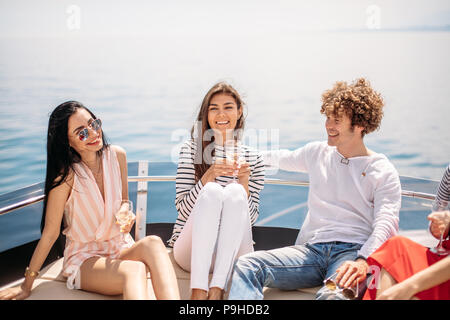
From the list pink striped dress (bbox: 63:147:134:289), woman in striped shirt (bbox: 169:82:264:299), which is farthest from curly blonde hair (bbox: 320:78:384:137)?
pink striped dress (bbox: 63:147:134:289)

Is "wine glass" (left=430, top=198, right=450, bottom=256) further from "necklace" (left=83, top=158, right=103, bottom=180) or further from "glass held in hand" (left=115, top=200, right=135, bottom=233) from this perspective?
"necklace" (left=83, top=158, right=103, bottom=180)

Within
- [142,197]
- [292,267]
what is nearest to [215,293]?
[292,267]

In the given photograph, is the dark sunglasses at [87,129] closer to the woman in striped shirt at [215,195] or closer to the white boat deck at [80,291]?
the woman in striped shirt at [215,195]

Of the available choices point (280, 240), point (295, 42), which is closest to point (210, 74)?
point (295, 42)

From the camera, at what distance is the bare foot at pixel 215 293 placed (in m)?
1.74

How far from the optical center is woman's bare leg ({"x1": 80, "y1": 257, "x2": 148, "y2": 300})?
1.70 metres

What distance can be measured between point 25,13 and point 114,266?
1097 centimetres

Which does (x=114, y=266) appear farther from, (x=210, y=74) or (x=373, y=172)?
(x=210, y=74)

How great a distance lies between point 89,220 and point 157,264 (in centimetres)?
41

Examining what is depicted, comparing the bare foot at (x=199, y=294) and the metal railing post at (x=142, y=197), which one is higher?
the metal railing post at (x=142, y=197)

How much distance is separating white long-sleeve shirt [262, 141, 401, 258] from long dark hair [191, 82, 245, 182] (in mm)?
513

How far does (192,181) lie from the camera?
7.30 ft

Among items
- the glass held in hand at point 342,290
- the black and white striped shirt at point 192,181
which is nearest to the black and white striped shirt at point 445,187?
the glass held in hand at point 342,290
